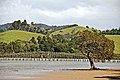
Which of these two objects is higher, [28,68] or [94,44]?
[94,44]

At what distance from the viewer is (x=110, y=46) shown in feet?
194

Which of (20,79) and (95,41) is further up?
(95,41)

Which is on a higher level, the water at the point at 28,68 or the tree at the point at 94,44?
the tree at the point at 94,44

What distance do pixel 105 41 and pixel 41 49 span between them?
123502mm

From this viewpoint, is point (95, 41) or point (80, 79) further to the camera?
point (95, 41)

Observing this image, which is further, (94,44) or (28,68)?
(28,68)

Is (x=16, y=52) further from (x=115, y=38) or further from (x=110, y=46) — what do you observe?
(x=110, y=46)

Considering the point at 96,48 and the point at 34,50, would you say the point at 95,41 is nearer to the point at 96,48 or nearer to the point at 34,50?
the point at 96,48

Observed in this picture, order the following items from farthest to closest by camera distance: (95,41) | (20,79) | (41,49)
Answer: (41,49)
(95,41)
(20,79)

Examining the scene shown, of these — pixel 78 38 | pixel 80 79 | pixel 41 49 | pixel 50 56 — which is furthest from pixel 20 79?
pixel 41 49

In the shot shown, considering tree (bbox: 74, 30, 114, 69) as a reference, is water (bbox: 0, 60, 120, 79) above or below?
below

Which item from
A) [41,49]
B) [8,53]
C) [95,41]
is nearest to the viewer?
[95,41]

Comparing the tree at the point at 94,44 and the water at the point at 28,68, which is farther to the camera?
the tree at the point at 94,44

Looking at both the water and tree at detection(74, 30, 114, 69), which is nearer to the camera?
the water
